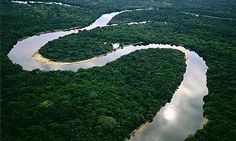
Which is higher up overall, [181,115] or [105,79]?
[105,79]

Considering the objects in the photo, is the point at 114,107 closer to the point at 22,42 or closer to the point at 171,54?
the point at 171,54

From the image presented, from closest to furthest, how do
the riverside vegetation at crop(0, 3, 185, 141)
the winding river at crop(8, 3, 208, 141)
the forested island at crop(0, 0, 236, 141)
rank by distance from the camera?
the riverside vegetation at crop(0, 3, 185, 141), the forested island at crop(0, 0, 236, 141), the winding river at crop(8, 3, 208, 141)

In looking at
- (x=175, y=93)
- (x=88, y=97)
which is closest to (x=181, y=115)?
(x=175, y=93)

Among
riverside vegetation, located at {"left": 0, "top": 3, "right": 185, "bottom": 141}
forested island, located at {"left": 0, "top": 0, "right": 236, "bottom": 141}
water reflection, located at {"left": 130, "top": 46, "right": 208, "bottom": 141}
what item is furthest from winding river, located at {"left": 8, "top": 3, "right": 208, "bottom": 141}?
riverside vegetation, located at {"left": 0, "top": 3, "right": 185, "bottom": 141}

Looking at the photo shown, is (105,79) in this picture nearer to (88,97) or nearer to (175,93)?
(88,97)

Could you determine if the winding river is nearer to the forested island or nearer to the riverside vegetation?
the forested island

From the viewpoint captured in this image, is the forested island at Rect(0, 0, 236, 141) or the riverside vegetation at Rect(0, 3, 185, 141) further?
the forested island at Rect(0, 0, 236, 141)
